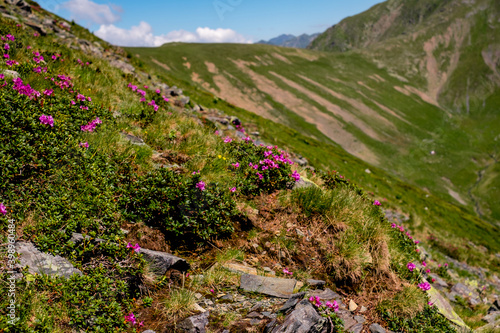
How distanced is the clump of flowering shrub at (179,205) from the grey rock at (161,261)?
64 cm

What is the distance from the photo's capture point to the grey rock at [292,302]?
14.6 feet

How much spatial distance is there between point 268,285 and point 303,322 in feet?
3.37

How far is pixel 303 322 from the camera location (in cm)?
410

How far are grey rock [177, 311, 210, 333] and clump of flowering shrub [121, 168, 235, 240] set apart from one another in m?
1.72

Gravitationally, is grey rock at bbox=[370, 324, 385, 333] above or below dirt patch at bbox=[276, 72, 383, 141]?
below

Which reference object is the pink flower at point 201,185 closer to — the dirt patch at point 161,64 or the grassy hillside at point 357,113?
the grassy hillside at point 357,113

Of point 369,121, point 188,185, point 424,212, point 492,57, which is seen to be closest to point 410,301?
point 188,185

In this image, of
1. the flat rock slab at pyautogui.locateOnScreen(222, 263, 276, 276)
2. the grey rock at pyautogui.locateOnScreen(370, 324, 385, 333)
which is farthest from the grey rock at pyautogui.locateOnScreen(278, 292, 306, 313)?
the grey rock at pyautogui.locateOnScreen(370, 324, 385, 333)

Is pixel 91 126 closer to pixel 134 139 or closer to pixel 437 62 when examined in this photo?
pixel 134 139

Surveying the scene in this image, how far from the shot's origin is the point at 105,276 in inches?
165

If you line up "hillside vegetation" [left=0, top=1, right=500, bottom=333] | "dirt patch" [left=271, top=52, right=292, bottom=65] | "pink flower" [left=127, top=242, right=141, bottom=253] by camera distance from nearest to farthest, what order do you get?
"hillside vegetation" [left=0, top=1, right=500, bottom=333], "pink flower" [left=127, top=242, right=141, bottom=253], "dirt patch" [left=271, top=52, right=292, bottom=65]

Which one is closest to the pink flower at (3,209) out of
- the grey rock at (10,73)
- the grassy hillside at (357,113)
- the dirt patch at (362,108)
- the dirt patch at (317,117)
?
the grey rock at (10,73)

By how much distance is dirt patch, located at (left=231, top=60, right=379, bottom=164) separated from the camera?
79688mm

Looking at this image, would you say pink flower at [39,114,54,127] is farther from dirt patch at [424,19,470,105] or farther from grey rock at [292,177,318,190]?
dirt patch at [424,19,470,105]
